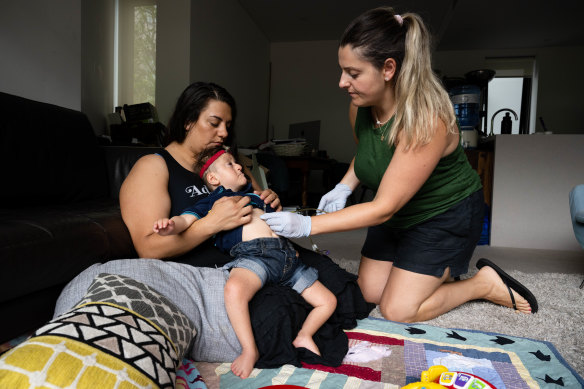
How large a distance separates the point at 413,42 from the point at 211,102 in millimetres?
788

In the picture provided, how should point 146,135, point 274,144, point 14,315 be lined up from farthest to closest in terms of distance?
1. point 274,144
2. point 146,135
3. point 14,315

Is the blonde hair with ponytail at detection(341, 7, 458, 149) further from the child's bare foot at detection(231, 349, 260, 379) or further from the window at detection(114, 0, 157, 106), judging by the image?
the window at detection(114, 0, 157, 106)

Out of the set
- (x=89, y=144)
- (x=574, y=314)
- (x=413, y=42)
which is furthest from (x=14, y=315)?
(x=574, y=314)

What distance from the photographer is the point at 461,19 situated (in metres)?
5.43

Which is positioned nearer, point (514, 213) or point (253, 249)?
point (253, 249)

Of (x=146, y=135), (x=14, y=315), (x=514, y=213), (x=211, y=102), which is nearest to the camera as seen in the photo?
(x=14, y=315)

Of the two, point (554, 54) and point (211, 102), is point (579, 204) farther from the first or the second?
point (554, 54)

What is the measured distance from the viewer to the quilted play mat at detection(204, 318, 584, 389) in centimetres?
110

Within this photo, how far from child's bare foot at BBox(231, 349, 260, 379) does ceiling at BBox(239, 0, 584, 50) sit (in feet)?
15.0

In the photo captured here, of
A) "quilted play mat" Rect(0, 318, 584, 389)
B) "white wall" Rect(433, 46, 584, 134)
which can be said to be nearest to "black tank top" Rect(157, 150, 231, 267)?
"quilted play mat" Rect(0, 318, 584, 389)

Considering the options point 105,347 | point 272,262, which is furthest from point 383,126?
point 105,347

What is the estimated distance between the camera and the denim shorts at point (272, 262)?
1266 millimetres

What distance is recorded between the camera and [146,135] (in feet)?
10.8

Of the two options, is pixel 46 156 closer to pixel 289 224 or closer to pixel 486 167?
pixel 289 224
